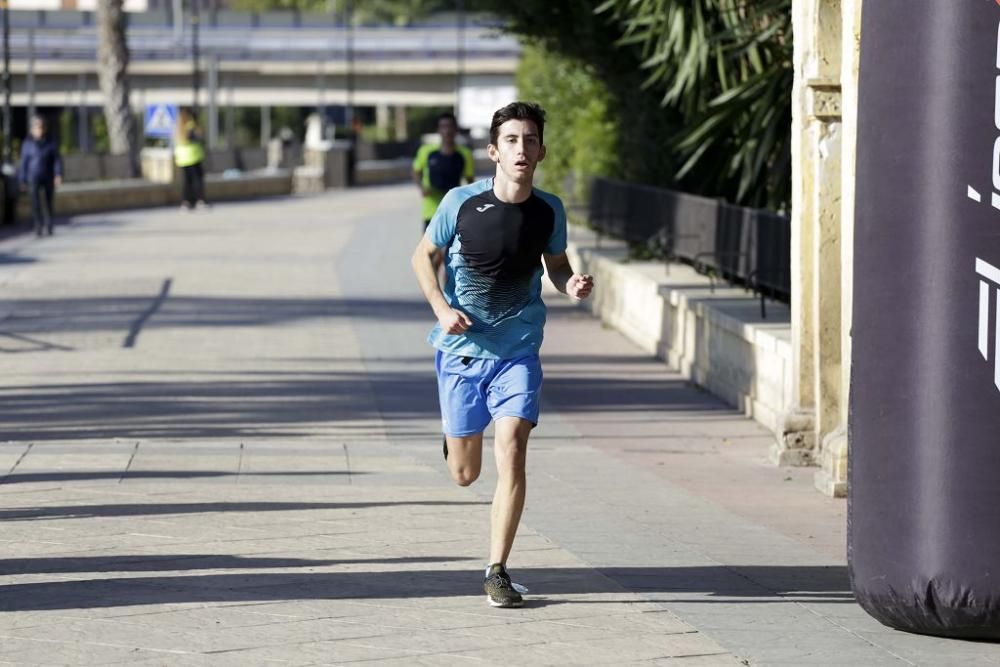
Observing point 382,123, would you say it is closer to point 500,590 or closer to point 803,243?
point 803,243

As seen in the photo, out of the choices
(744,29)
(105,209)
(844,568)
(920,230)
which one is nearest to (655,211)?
(744,29)

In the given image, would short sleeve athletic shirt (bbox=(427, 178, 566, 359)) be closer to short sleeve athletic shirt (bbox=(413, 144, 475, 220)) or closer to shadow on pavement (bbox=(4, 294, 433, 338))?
shadow on pavement (bbox=(4, 294, 433, 338))

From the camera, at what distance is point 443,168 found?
17422 mm

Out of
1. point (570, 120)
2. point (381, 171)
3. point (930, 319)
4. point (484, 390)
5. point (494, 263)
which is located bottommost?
point (381, 171)

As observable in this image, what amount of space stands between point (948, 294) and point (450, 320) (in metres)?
1.70

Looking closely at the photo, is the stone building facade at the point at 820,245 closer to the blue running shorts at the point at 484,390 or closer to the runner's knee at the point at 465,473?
the runner's knee at the point at 465,473

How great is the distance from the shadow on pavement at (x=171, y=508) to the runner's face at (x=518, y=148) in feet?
8.23

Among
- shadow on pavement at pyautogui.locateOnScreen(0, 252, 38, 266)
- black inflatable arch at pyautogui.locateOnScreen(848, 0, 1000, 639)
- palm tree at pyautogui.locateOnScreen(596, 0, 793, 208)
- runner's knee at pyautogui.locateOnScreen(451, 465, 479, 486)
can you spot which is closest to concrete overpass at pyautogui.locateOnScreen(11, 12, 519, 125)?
shadow on pavement at pyautogui.locateOnScreen(0, 252, 38, 266)

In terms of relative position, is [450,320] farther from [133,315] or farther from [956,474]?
[133,315]

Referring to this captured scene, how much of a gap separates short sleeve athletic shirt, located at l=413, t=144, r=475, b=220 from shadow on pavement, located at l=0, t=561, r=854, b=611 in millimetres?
10142

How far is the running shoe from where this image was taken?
6.61m

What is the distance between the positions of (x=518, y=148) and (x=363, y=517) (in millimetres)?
2418

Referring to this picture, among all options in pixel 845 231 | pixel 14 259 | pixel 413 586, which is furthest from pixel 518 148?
pixel 14 259

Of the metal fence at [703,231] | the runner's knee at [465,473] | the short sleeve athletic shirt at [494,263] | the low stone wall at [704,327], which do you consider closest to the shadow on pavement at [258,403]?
the low stone wall at [704,327]
